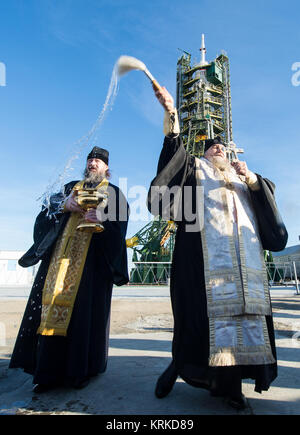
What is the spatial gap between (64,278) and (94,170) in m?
1.27

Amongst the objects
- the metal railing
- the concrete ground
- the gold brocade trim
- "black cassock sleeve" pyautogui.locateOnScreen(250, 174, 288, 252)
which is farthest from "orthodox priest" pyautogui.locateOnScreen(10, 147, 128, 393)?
the metal railing

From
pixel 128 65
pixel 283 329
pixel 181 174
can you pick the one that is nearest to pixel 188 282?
pixel 181 174

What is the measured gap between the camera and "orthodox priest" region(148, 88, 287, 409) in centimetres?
207

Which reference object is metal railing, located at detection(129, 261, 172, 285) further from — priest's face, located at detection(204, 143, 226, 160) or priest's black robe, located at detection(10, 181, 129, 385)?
priest's face, located at detection(204, 143, 226, 160)

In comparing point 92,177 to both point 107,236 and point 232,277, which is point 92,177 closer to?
point 107,236

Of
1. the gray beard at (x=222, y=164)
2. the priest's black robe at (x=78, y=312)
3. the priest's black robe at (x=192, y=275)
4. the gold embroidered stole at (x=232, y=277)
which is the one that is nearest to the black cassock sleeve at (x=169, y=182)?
the priest's black robe at (x=192, y=275)

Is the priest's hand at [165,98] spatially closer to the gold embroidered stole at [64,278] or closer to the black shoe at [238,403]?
the gold embroidered stole at [64,278]

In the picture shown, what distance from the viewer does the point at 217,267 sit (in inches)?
92.4

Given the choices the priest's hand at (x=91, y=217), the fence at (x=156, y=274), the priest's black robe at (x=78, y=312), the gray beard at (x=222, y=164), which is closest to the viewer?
the priest's black robe at (x=78, y=312)

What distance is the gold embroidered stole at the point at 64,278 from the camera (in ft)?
8.55

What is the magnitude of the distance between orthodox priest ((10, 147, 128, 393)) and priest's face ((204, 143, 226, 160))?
104 centimetres

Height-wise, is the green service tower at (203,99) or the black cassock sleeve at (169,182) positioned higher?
the green service tower at (203,99)

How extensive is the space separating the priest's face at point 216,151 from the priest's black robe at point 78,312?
1.04 metres

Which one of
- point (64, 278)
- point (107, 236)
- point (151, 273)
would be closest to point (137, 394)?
point (64, 278)
